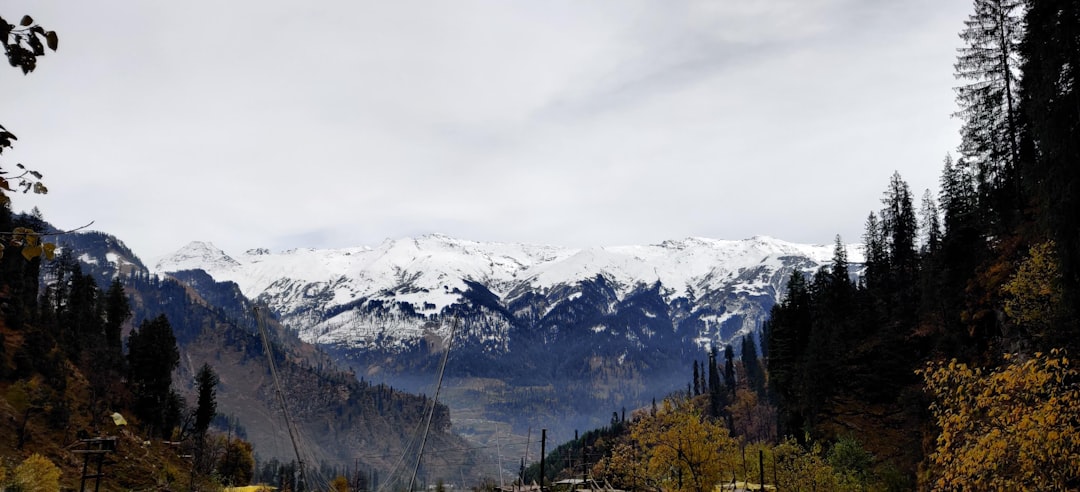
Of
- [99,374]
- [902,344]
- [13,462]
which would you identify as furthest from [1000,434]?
[99,374]

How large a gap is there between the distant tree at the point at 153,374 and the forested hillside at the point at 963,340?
216ft

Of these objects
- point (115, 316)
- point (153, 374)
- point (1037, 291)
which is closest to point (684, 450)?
point (1037, 291)

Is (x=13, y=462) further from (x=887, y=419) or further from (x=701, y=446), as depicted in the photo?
(x=887, y=419)

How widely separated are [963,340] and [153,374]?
341ft

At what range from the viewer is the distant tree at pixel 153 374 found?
97625 mm

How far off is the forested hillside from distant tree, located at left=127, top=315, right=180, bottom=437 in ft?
216

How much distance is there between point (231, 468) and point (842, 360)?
277ft

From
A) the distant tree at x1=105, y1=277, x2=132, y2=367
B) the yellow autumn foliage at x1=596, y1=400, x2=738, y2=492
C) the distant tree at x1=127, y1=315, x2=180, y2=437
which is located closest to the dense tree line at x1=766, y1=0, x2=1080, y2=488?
the yellow autumn foliage at x1=596, y1=400, x2=738, y2=492

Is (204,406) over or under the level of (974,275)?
under

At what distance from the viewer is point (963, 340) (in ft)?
195

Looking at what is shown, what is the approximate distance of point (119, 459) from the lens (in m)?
60.3

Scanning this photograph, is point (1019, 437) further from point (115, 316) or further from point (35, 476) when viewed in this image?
point (115, 316)

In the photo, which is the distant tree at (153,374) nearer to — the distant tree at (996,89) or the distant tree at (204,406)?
the distant tree at (204,406)

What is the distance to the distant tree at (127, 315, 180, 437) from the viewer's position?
9762 centimetres
